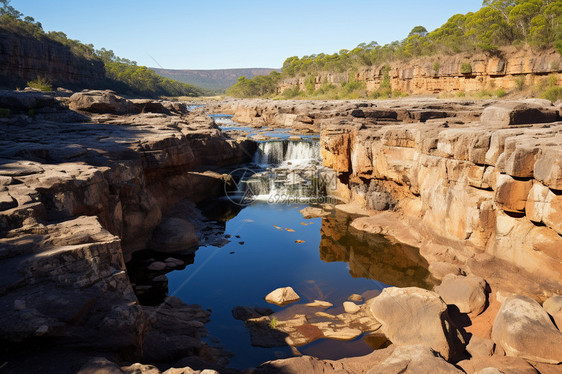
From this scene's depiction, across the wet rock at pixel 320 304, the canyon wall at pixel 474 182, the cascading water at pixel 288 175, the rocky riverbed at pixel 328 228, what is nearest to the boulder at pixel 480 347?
the rocky riverbed at pixel 328 228

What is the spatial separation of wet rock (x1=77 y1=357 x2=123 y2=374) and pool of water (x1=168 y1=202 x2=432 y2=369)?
3215 mm

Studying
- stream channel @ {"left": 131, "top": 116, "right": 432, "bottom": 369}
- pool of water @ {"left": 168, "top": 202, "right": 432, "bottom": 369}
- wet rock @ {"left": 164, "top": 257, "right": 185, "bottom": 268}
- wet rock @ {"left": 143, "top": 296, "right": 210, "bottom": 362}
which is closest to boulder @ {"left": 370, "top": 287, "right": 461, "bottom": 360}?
stream channel @ {"left": 131, "top": 116, "right": 432, "bottom": 369}

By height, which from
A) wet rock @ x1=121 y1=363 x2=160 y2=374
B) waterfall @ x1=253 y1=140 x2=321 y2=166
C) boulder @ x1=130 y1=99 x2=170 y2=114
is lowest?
wet rock @ x1=121 y1=363 x2=160 y2=374

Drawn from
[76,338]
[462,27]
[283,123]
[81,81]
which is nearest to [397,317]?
[76,338]

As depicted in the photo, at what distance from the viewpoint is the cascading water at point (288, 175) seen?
17766 mm

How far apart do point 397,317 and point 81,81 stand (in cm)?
5480

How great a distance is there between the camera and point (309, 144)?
2345 centimetres

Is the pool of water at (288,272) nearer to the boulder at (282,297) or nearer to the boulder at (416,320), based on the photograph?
the boulder at (282,297)

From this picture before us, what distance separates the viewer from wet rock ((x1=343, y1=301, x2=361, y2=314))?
8.16 m

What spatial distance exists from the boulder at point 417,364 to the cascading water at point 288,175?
1170cm

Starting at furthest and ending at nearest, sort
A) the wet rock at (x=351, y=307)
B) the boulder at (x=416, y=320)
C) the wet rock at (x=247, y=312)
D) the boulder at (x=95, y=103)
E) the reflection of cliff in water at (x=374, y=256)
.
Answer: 1. the boulder at (x=95, y=103)
2. the reflection of cliff in water at (x=374, y=256)
3. the wet rock at (x=351, y=307)
4. the wet rock at (x=247, y=312)
5. the boulder at (x=416, y=320)

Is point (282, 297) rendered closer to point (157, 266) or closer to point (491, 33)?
point (157, 266)

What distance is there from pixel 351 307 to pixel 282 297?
1592 mm

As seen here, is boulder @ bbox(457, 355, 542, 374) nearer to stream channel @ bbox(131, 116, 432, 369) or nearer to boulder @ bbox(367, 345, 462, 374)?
boulder @ bbox(367, 345, 462, 374)
